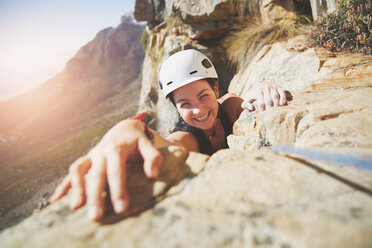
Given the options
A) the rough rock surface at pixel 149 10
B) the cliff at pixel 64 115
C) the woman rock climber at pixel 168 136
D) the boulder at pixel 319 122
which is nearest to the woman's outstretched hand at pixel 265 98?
the woman rock climber at pixel 168 136

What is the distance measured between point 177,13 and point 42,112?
28.1 meters

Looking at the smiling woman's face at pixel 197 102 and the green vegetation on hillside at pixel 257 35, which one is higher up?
the green vegetation on hillside at pixel 257 35

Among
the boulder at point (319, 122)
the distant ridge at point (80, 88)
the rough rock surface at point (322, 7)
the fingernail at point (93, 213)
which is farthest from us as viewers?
the distant ridge at point (80, 88)

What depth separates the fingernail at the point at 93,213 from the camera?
3.24ft

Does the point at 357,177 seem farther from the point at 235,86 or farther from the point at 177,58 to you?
the point at 235,86

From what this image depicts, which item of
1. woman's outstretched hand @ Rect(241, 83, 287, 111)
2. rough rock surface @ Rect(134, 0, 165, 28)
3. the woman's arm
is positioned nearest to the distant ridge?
rough rock surface @ Rect(134, 0, 165, 28)

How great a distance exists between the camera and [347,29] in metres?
3.18

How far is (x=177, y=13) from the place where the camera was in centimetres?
788

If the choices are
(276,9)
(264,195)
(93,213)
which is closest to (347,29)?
(276,9)

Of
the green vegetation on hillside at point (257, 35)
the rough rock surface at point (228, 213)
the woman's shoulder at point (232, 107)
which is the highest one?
the green vegetation on hillside at point (257, 35)

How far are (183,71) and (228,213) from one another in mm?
2599

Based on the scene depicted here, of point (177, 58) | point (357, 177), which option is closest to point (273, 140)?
point (357, 177)

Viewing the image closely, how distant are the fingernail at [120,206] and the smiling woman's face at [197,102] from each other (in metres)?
2.05

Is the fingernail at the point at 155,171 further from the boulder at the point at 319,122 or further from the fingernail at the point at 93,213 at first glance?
the boulder at the point at 319,122
